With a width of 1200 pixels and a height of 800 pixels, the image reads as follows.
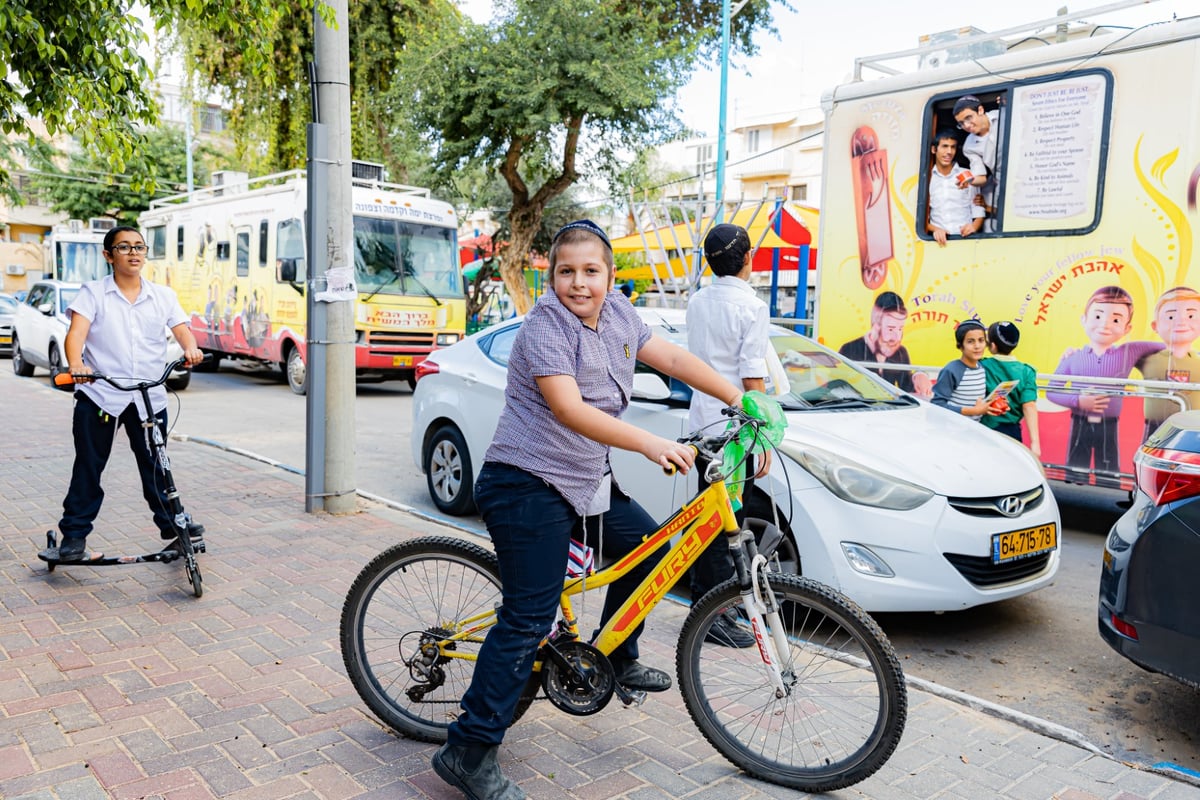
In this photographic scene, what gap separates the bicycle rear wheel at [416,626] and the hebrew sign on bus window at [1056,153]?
16.9 ft

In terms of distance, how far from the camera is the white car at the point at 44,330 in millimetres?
15445

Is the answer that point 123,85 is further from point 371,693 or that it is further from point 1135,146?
point 1135,146

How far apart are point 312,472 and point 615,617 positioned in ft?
13.1

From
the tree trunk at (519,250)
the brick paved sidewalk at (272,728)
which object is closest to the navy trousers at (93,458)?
the brick paved sidewalk at (272,728)

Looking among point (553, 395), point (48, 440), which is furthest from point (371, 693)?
point (48, 440)

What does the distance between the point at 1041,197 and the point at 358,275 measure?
10.2 m

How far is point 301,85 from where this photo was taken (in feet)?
64.8

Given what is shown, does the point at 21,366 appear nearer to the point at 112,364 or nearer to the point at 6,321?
the point at 6,321

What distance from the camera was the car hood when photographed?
14.6 feet

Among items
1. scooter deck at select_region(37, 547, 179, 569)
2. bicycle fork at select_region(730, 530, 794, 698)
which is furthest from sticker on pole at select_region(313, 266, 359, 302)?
bicycle fork at select_region(730, 530, 794, 698)

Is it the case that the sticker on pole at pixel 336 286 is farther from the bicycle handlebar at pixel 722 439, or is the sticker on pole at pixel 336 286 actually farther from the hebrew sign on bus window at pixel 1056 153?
the hebrew sign on bus window at pixel 1056 153

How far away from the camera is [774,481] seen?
15.1 ft

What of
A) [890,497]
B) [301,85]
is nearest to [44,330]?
[301,85]

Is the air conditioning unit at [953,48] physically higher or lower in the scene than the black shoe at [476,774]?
higher
